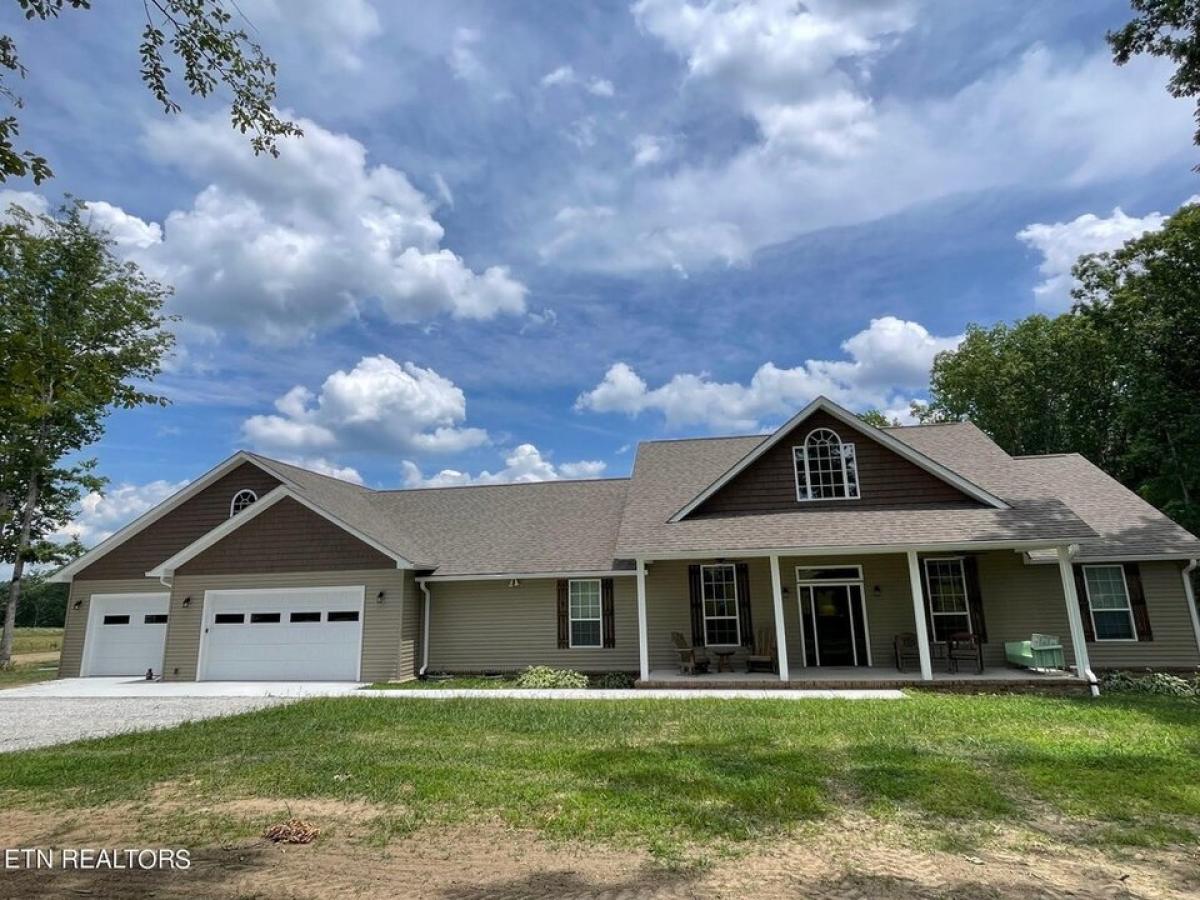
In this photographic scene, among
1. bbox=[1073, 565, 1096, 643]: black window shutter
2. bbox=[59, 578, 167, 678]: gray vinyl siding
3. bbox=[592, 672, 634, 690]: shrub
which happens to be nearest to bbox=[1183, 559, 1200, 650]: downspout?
bbox=[1073, 565, 1096, 643]: black window shutter

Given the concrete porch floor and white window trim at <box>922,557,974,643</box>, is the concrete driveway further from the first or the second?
white window trim at <box>922,557,974,643</box>

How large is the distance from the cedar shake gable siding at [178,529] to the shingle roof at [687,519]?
2.86 feet

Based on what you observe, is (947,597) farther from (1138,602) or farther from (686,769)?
(686,769)

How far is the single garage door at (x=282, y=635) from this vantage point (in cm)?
1574

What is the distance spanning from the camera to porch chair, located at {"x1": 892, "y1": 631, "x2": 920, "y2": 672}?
13867 mm

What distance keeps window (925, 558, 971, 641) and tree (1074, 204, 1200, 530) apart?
14.5 metres

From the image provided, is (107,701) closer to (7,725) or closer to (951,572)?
(7,725)

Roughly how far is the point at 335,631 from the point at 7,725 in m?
5.93

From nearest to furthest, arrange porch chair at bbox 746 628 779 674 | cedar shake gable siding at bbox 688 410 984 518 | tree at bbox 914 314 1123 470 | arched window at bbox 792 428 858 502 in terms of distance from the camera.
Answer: porch chair at bbox 746 628 779 674, cedar shake gable siding at bbox 688 410 984 518, arched window at bbox 792 428 858 502, tree at bbox 914 314 1123 470

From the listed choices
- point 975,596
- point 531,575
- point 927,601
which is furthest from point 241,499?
point 975,596

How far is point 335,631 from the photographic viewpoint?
15.8 m

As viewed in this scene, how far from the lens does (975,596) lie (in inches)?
570

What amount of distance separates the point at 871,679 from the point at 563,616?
6.76m

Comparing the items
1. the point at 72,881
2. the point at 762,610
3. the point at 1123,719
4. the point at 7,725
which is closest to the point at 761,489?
the point at 762,610
